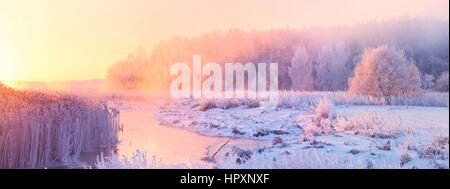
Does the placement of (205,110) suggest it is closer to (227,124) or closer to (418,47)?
(227,124)

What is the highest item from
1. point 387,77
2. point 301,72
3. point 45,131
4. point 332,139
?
point 301,72

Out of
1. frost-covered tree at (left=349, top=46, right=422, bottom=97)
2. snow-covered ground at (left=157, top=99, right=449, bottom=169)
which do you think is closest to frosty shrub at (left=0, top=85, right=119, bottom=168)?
snow-covered ground at (left=157, top=99, right=449, bottom=169)

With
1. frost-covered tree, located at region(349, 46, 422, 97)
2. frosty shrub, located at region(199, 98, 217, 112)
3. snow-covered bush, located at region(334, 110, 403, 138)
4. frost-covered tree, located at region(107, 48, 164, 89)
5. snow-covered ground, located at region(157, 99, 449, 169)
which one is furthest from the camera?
frost-covered tree, located at region(107, 48, 164, 89)

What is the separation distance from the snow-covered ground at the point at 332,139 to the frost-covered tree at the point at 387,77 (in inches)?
186

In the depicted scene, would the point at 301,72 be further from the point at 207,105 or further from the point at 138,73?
the point at 207,105

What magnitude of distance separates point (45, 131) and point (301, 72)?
27.0 m

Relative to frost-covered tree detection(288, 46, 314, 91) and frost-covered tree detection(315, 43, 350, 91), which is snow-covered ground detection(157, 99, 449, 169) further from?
frost-covered tree detection(315, 43, 350, 91)

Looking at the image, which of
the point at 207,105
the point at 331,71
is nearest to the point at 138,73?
the point at 207,105

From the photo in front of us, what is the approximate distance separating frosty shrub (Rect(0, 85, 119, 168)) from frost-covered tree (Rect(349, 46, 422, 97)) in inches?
414

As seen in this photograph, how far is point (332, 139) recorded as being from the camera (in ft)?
18.0

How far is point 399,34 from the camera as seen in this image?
3669 cm

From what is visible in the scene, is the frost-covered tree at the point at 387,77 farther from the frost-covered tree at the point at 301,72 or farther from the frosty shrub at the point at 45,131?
the frost-covered tree at the point at 301,72

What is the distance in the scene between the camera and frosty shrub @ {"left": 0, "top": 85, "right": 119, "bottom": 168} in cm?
426

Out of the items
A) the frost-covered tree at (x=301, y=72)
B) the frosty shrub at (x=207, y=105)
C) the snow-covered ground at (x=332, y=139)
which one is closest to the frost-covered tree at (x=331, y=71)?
the frost-covered tree at (x=301, y=72)
